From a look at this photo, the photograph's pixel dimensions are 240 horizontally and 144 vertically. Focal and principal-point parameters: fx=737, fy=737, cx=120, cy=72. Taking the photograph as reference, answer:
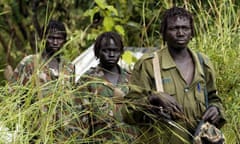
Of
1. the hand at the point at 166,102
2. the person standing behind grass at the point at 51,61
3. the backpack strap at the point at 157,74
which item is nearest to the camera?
the hand at the point at 166,102

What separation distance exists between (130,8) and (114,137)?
379cm

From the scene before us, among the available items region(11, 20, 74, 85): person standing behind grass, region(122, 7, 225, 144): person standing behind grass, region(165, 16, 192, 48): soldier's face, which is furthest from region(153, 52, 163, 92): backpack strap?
region(11, 20, 74, 85): person standing behind grass

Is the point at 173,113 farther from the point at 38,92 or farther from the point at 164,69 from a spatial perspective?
the point at 38,92

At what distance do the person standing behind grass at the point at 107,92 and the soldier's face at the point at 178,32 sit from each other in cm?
47

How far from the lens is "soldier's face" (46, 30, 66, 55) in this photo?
194 inches

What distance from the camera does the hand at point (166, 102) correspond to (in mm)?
3707

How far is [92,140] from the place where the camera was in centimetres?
421

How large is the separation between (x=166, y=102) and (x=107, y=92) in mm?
1035

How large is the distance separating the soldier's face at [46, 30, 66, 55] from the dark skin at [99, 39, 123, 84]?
0.31m

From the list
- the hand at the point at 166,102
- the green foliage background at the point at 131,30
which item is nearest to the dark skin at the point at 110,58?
the green foliage background at the point at 131,30

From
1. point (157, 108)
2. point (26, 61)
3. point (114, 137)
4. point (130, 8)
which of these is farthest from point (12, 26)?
point (157, 108)

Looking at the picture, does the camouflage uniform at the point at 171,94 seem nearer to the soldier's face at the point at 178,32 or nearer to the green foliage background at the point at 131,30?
the soldier's face at the point at 178,32

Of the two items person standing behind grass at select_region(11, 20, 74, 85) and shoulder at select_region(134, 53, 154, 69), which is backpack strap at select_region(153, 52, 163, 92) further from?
person standing behind grass at select_region(11, 20, 74, 85)

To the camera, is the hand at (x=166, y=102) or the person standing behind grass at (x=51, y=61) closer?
the hand at (x=166, y=102)
